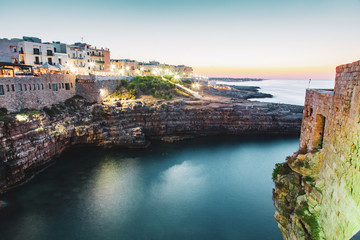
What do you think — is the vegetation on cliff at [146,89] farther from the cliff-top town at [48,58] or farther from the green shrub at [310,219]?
the green shrub at [310,219]

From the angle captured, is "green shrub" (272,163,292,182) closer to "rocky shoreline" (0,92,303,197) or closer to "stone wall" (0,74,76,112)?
"rocky shoreline" (0,92,303,197)

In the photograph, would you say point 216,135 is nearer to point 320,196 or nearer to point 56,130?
point 56,130

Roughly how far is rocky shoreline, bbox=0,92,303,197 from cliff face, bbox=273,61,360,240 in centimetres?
2328

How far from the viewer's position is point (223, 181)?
23828 mm

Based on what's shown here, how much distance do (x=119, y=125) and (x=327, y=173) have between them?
2918cm

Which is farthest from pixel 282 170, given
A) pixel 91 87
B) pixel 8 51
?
pixel 8 51

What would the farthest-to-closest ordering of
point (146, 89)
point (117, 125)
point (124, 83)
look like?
point (146, 89) < point (124, 83) < point (117, 125)

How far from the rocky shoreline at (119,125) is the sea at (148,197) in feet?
5.37

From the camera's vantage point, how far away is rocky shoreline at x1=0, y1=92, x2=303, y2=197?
2144cm

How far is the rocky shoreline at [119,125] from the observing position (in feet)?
70.3

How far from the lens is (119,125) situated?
32906 millimetres

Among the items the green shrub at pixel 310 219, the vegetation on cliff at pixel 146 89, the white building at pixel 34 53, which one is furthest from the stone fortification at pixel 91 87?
the green shrub at pixel 310 219

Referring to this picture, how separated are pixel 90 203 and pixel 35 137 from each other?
10.4 metres

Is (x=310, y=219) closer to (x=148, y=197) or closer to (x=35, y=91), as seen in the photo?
(x=148, y=197)
